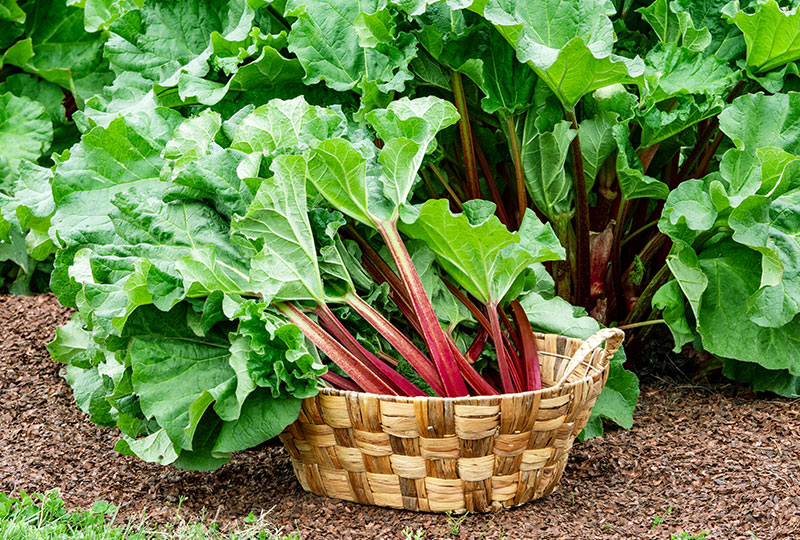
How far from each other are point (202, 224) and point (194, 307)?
251mm

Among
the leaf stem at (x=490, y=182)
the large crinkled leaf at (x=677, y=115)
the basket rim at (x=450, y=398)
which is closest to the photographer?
the basket rim at (x=450, y=398)

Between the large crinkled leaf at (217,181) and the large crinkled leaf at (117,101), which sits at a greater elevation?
the large crinkled leaf at (217,181)

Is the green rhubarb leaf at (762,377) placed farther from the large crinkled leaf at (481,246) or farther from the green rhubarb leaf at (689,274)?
the large crinkled leaf at (481,246)

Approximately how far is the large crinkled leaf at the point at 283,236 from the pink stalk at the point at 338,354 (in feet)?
0.17

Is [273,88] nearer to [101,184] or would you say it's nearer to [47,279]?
[101,184]

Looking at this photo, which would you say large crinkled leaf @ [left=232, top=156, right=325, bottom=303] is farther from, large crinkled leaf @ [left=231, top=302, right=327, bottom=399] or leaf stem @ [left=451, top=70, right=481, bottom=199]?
leaf stem @ [left=451, top=70, right=481, bottom=199]

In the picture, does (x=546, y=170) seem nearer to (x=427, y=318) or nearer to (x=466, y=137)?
(x=466, y=137)

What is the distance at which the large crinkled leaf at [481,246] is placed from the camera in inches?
89.7

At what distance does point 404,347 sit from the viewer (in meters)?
2.36

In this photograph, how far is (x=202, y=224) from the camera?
2.40 m

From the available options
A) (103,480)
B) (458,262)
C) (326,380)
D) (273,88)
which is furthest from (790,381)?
(103,480)

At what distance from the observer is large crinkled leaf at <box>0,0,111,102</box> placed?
15.4 feet

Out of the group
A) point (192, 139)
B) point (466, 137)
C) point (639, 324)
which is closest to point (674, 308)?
point (639, 324)

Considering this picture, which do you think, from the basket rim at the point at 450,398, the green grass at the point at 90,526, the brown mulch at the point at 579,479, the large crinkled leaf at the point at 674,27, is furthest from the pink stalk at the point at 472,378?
the large crinkled leaf at the point at 674,27
